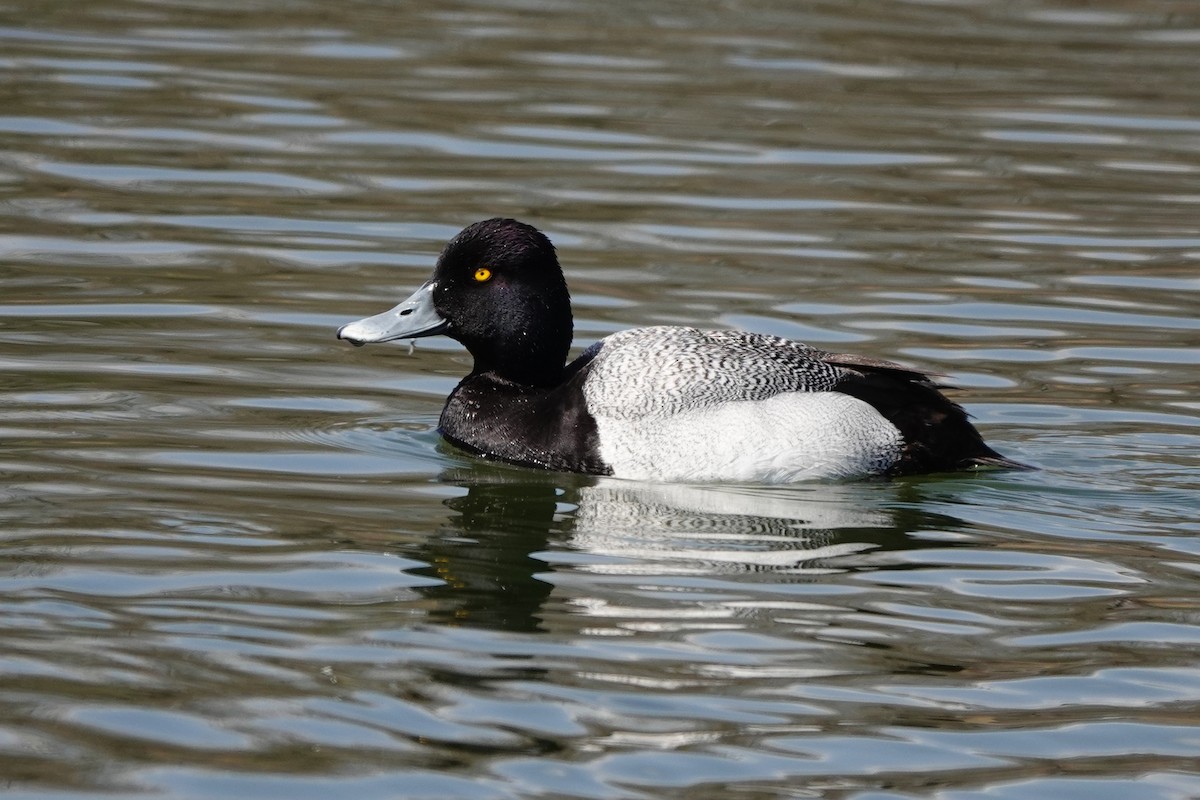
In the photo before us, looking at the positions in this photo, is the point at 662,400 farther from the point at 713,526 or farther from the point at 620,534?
the point at 620,534

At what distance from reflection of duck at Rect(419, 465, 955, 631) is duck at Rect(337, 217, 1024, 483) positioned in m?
0.12

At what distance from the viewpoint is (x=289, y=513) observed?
306 inches

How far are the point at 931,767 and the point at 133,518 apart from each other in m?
3.35

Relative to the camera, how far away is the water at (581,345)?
222 inches

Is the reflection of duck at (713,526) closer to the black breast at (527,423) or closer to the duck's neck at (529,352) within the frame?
the black breast at (527,423)

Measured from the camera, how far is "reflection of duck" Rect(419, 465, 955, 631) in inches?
274

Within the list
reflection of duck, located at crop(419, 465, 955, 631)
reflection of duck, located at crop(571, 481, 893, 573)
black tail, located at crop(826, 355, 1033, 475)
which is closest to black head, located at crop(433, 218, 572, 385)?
reflection of duck, located at crop(419, 465, 955, 631)

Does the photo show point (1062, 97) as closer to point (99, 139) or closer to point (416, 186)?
point (416, 186)

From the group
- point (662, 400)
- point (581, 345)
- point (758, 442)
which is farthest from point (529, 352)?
point (581, 345)

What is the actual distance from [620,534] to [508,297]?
1.90 metres

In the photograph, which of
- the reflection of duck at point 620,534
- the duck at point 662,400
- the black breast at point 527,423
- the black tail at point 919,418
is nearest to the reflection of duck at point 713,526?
the reflection of duck at point 620,534

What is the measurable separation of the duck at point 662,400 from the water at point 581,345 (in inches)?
6.6

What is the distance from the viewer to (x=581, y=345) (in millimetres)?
10742

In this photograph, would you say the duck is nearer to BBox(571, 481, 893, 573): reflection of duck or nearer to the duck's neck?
the duck's neck
